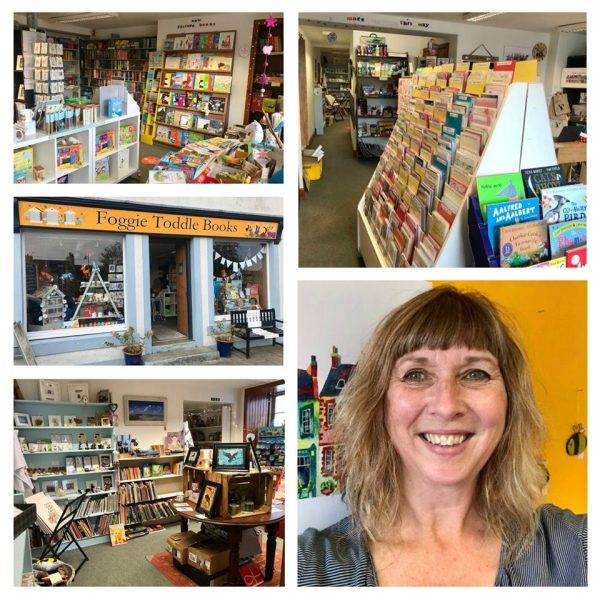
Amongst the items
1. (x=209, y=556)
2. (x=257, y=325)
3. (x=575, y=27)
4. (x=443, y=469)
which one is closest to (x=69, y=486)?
(x=209, y=556)

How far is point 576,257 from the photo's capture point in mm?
1648

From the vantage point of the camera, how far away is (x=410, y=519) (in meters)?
1.51

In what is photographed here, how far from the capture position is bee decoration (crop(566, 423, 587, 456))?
1.58 metres

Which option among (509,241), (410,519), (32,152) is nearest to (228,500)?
(410,519)

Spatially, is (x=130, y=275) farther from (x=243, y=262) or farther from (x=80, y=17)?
(x=80, y=17)

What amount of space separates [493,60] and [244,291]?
1096 millimetres

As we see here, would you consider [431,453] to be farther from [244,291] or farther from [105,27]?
[105,27]

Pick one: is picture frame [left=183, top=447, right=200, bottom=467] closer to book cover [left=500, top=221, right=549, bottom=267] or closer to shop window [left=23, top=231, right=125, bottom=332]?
shop window [left=23, top=231, right=125, bottom=332]

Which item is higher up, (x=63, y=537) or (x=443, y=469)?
(x=443, y=469)

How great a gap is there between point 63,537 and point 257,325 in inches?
36.1

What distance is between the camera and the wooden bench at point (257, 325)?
5.15ft

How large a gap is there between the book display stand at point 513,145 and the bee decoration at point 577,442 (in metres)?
0.57

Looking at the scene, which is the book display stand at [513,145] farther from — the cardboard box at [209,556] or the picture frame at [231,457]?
the cardboard box at [209,556]

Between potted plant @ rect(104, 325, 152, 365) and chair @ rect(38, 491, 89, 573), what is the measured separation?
1.70ft
